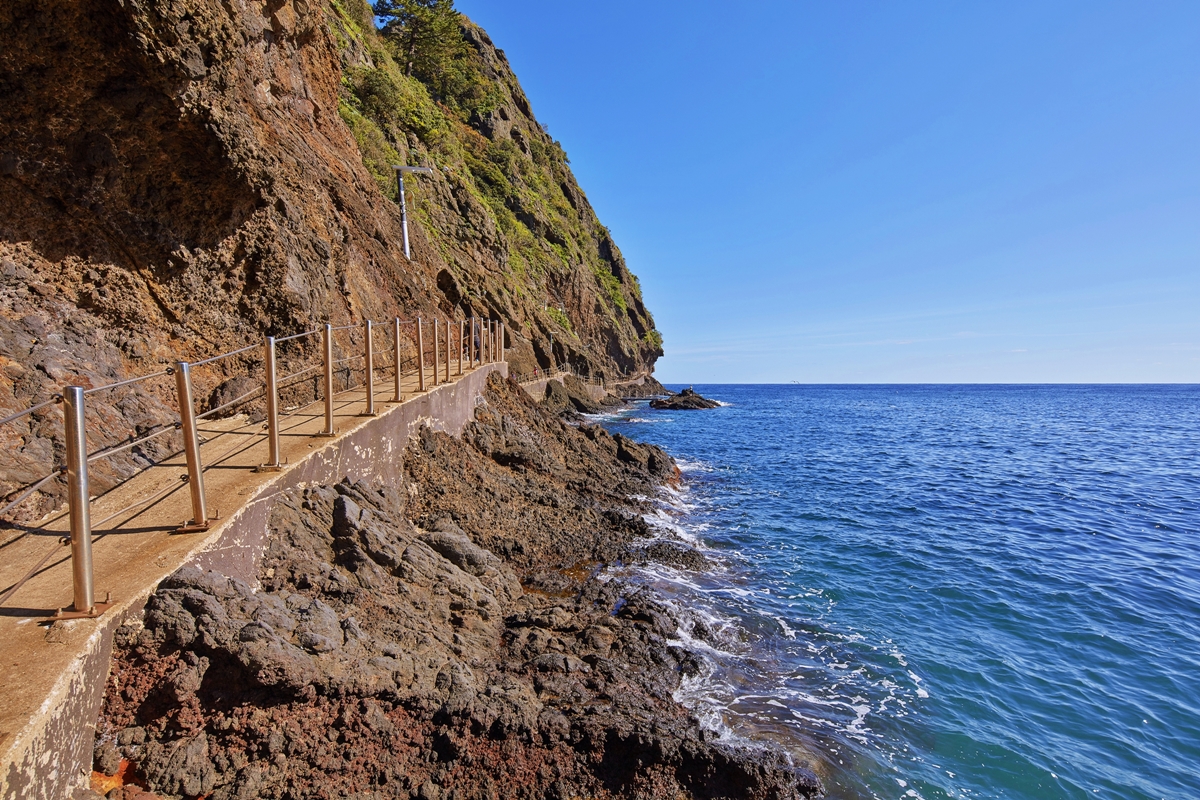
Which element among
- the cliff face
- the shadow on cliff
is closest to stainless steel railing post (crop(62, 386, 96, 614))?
the cliff face

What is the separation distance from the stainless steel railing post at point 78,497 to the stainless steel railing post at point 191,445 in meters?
0.75

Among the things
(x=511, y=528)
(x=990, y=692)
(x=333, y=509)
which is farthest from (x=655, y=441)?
(x=333, y=509)

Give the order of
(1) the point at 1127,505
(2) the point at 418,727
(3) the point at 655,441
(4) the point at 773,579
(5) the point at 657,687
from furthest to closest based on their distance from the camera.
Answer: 1. (3) the point at 655,441
2. (1) the point at 1127,505
3. (4) the point at 773,579
4. (5) the point at 657,687
5. (2) the point at 418,727

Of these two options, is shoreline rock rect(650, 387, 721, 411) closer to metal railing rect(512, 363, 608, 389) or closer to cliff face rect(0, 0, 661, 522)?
metal railing rect(512, 363, 608, 389)

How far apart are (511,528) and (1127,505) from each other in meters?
18.9

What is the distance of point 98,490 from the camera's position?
4578mm

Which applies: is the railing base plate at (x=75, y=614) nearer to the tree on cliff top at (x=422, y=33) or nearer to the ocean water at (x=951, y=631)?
the ocean water at (x=951, y=631)

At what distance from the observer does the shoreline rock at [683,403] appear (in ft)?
171

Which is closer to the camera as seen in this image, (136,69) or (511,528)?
(136,69)

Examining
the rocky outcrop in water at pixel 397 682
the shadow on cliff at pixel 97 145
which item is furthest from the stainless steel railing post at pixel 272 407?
the shadow on cliff at pixel 97 145

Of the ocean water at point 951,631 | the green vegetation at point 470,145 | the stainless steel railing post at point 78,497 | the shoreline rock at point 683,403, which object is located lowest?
the ocean water at point 951,631

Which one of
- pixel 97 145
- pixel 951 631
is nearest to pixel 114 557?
pixel 97 145

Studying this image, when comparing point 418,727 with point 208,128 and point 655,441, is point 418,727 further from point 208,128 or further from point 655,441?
point 655,441

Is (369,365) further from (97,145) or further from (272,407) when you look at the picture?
(97,145)
